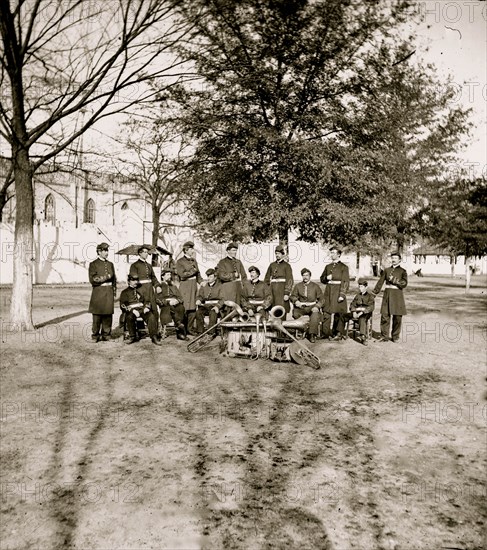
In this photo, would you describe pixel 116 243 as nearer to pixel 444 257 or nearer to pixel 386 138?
pixel 386 138

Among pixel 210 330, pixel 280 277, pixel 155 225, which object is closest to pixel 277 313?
pixel 210 330

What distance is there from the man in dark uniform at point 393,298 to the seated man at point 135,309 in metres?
4.62

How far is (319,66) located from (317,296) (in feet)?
23.2

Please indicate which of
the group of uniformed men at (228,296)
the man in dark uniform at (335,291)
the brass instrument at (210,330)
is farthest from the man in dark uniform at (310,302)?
the brass instrument at (210,330)

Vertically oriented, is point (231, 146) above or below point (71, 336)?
above

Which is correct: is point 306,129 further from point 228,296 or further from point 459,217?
point 459,217

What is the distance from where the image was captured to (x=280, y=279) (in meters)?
11.4

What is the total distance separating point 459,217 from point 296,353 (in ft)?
86.2

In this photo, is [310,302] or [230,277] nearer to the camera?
[230,277]

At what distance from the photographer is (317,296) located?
11031 mm

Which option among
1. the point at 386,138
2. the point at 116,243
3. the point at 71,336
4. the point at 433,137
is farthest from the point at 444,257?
the point at 71,336

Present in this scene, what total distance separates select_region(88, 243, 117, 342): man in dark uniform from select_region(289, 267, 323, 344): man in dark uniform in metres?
3.79

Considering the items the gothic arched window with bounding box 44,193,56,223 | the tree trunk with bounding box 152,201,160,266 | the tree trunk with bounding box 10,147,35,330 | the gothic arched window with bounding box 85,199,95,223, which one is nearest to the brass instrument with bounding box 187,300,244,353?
the tree trunk with bounding box 10,147,35,330

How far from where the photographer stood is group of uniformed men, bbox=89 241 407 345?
10.3m
